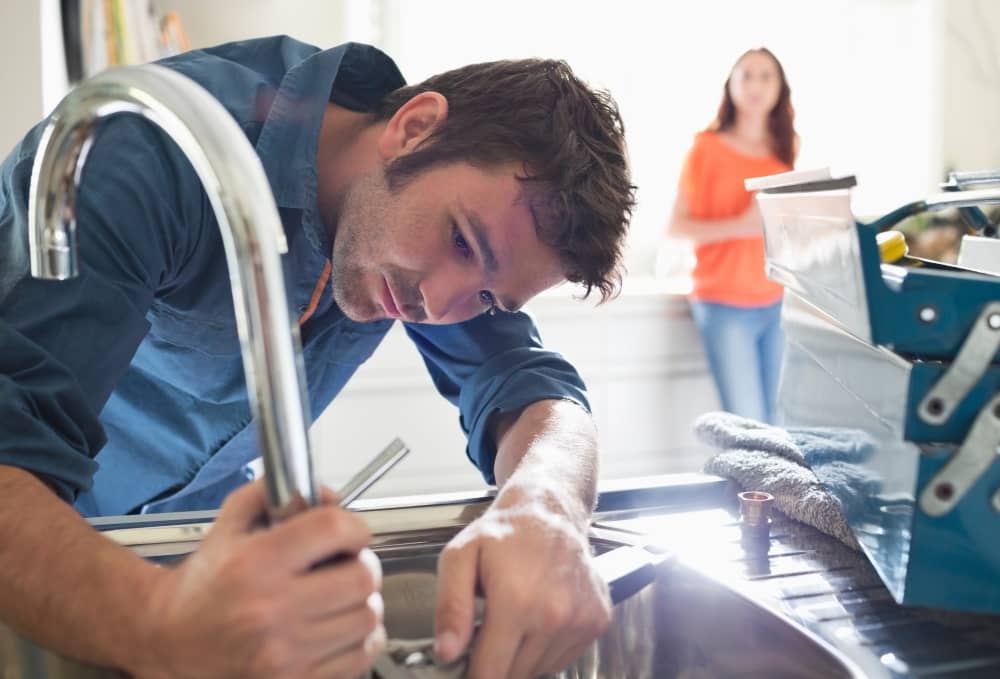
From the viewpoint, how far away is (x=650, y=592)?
2.39ft

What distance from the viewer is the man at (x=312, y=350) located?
1.38 ft

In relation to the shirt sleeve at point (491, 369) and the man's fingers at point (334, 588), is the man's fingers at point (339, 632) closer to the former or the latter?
the man's fingers at point (334, 588)

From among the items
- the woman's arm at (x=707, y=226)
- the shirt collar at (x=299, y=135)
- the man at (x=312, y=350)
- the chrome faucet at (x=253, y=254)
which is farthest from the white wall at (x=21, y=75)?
the woman's arm at (x=707, y=226)

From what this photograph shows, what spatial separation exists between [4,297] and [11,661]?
0.79 ft

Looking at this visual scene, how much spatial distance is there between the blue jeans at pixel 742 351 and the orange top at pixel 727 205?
5 centimetres

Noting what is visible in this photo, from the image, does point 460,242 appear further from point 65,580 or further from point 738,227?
point 738,227

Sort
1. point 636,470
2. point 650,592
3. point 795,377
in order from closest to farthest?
point 650,592 < point 795,377 < point 636,470

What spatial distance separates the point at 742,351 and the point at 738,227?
365mm

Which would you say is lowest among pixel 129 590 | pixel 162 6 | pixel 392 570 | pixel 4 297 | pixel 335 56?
pixel 392 570

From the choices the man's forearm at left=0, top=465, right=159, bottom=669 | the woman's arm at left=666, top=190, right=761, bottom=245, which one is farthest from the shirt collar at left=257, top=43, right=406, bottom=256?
the woman's arm at left=666, top=190, right=761, bottom=245

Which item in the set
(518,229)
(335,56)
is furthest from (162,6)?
(518,229)

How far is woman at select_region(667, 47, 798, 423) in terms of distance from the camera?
8.50 feet

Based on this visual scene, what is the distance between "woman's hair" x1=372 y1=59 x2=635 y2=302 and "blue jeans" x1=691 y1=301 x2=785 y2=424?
168 cm

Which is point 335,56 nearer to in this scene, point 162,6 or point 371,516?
point 371,516
